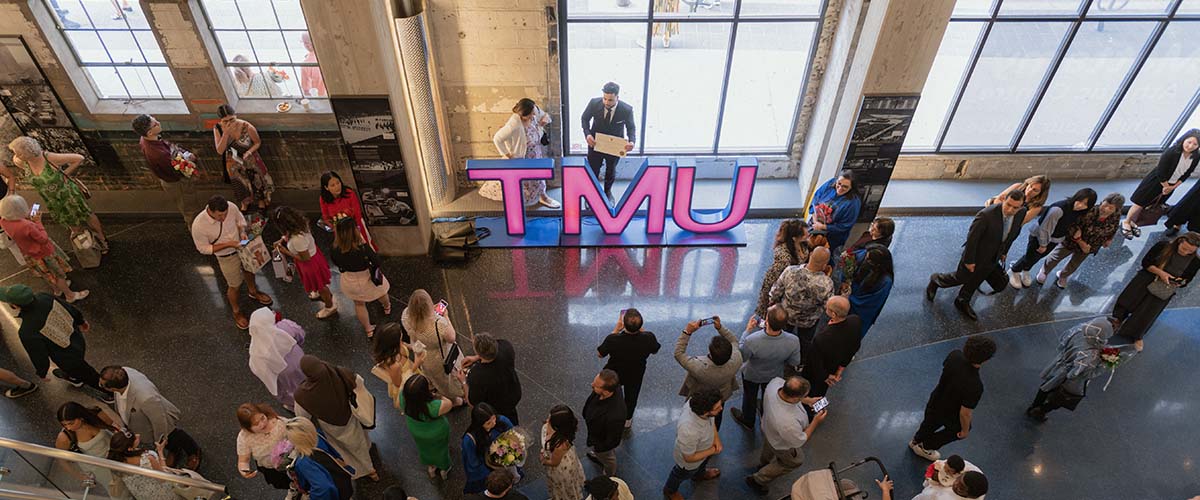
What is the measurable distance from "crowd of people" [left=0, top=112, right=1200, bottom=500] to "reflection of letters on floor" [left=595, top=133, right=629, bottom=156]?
2.45 metres

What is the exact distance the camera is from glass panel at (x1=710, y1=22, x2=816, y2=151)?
8.52 metres

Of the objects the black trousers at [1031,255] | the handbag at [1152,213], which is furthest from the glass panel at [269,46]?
the handbag at [1152,213]

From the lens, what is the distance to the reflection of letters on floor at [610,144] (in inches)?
333

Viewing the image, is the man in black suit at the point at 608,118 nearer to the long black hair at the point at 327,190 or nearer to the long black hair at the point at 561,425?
the long black hair at the point at 327,190

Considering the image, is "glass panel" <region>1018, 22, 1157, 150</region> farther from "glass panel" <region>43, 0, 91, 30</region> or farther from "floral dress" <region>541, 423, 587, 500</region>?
"glass panel" <region>43, 0, 91, 30</region>

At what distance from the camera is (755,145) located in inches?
379

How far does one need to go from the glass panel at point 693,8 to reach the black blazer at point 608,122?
119cm

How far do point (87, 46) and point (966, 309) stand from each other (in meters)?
10.7

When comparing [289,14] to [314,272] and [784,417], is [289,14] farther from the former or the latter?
[784,417]

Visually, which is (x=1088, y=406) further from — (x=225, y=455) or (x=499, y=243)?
(x=225, y=455)

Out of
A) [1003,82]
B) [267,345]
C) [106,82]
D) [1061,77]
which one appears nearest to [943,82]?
[1003,82]

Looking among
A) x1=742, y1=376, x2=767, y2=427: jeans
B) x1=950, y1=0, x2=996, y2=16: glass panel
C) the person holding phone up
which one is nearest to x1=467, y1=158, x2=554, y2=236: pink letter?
the person holding phone up

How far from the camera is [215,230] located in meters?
6.49

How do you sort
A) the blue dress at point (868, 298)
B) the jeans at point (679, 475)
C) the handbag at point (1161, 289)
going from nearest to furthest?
the jeans at point (679, 475) < the blue dress at point (868, 298) < the handbag at point (1161, 289)
